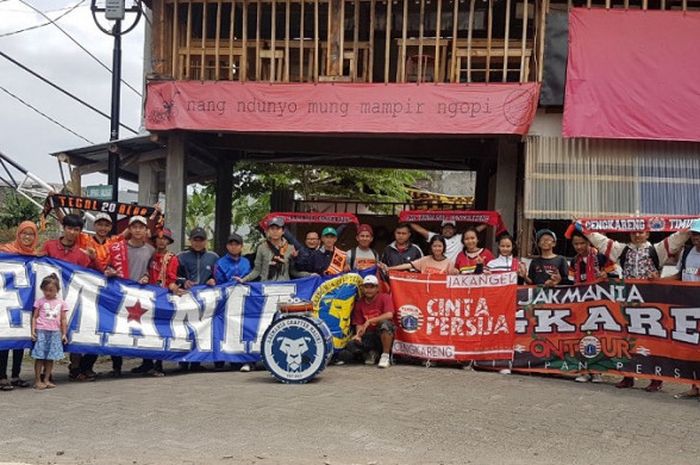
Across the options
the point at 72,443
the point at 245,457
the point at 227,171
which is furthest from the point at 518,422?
the point at 227,171

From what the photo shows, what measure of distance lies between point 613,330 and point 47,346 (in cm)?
620

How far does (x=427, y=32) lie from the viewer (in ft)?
44.3

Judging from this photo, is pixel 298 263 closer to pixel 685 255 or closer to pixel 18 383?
pixel 18 383

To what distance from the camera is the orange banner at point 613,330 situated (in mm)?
7719

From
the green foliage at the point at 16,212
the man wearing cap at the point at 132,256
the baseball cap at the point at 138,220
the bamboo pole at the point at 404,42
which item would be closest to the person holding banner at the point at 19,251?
the man wearing cap at the point at 132,256

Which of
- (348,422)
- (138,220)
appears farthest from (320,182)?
(348,422)

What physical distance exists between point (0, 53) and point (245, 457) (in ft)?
39.3

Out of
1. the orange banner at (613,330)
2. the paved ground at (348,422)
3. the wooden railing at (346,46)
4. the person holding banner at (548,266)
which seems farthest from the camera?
the wooden railing at (346,46)

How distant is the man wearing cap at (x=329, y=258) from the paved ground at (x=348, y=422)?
1639 millimetres

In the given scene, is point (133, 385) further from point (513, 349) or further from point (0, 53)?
point (0, 53)

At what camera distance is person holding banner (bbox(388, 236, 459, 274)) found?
29.8ft

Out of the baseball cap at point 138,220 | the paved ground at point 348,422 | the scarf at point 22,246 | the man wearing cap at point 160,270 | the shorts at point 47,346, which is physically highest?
the baseball cap at point 138,220

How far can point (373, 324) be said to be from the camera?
880 cm

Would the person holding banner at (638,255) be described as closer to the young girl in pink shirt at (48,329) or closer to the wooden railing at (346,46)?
the wooden railing at (346,46)
